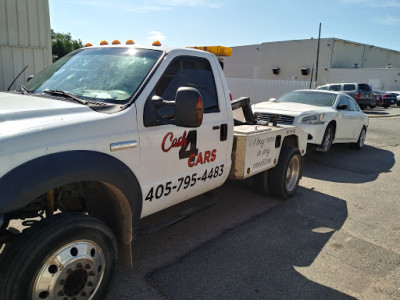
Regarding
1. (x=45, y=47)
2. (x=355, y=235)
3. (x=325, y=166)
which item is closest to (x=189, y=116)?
(x=355, y=235)

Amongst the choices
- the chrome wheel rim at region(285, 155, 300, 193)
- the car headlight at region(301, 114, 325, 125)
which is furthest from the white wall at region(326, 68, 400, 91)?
the chrome wheel rim at region(285, 155, 300, 193)

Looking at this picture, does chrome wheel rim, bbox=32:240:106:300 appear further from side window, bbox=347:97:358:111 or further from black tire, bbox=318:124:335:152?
side window, bbox=347:97:358:111

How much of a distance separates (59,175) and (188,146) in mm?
1368

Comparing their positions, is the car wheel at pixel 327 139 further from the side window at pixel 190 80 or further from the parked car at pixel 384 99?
the parked car at pixel 384 99

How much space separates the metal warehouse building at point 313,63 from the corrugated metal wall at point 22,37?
84.8 feet

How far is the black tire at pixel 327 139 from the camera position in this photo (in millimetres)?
8141

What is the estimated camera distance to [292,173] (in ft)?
18.3

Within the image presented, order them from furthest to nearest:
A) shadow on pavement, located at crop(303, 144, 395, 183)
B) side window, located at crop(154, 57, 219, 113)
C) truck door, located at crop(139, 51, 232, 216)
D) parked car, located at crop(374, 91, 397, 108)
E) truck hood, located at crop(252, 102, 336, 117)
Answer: parked car, located at crop(374, 91, 397, 108), truck hood, located at crop(252, 102, 336, 117), shadow on pavement, located at crop(303, 144, 395, 183), side window, located at crop(154, 57, 219, 113), truck door, located at crop(139, 51, 232, 216)

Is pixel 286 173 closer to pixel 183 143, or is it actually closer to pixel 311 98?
pixel 183 143

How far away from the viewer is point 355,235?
170 inches

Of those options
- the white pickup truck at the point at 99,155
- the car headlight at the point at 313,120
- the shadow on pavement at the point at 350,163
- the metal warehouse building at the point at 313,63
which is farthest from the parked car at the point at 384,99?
the white pickup truck at the point at 99,155

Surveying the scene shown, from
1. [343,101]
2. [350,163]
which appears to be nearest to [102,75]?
[350,163]

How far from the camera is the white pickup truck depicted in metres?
2.09

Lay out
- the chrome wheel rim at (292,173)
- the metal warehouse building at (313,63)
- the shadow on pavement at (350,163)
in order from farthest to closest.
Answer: the metal warehouse building at (313,63), the shadow on pavement at (350,163), the chrome wheel rim at (292,173)
